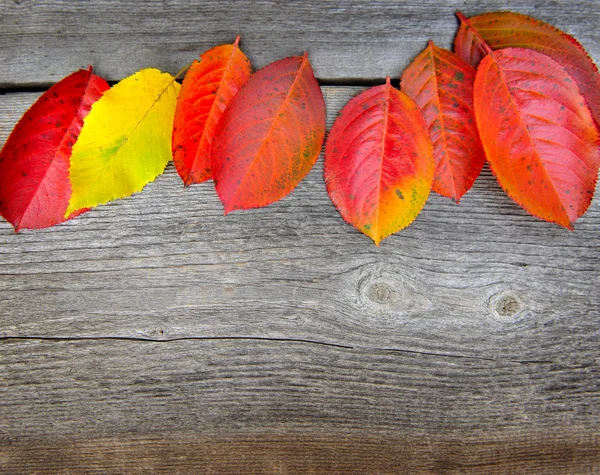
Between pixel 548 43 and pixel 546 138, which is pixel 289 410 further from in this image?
pixel 548 43

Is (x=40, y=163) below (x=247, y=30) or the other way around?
below

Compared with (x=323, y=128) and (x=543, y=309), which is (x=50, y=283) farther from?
(x=543, y=309)

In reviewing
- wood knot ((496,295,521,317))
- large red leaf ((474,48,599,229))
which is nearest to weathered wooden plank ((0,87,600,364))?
wood knot ((496,295,521,317))

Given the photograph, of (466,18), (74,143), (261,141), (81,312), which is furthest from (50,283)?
(466,18)

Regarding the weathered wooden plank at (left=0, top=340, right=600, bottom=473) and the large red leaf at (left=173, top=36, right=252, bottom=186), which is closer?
the large red leaf at (left=173, top=36, right=252, bottom=186)

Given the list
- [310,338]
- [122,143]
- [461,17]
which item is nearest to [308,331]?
[310,338]

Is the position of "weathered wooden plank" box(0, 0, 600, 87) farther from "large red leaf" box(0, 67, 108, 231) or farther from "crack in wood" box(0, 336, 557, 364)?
"crack in wood" box(0, 336, 557, 364)
